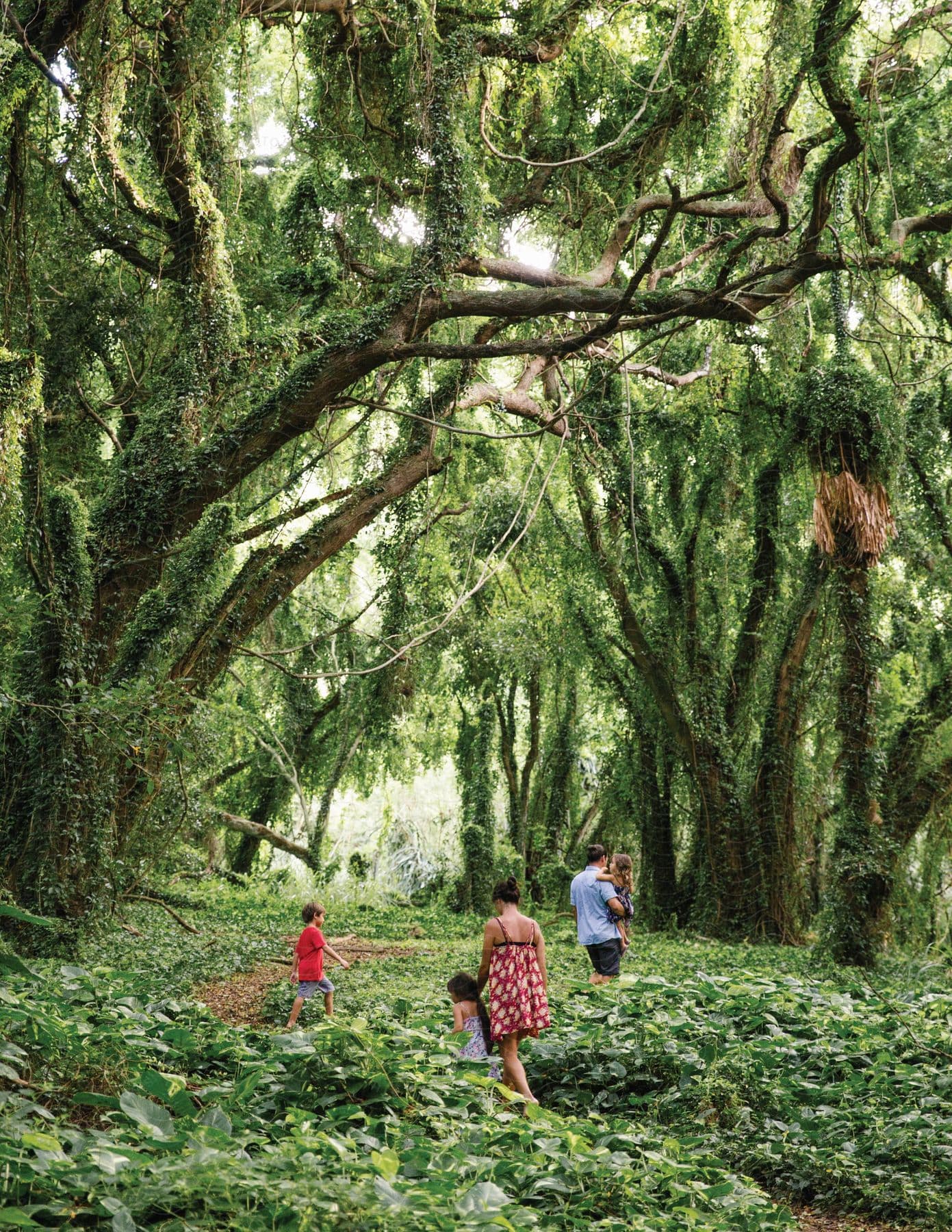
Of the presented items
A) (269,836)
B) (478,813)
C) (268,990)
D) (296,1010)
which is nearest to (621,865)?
(268,990)

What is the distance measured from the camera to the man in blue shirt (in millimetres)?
8492

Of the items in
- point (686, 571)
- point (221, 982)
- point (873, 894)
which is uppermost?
point (686, 571)

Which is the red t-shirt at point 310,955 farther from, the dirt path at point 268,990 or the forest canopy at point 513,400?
the forest canopy at point 513,400

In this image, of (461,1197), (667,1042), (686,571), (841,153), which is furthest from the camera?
(686,571)

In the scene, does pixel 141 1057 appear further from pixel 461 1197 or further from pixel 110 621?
pixel 110 621

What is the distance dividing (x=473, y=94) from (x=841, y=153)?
386 cm

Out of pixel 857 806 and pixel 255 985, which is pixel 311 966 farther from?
pixel 857 806

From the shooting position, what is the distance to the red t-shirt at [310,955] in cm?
765

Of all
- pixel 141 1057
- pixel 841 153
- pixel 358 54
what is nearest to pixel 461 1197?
pixel 141 1057

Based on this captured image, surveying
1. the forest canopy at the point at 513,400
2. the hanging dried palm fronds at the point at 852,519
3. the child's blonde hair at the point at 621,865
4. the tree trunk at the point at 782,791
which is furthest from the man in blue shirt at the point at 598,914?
the tree trunk at the point at 782,791

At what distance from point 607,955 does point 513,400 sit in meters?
6.51

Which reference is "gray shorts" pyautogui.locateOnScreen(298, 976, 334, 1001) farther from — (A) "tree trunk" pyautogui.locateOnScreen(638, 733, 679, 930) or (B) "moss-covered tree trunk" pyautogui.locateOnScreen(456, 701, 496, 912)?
(B) "moss-covered tree trunk" pyautogui.locateOnScreen(456, 701, 496, 912)

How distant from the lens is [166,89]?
32.1 ft

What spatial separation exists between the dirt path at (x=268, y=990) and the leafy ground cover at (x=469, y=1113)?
0.39 feet
